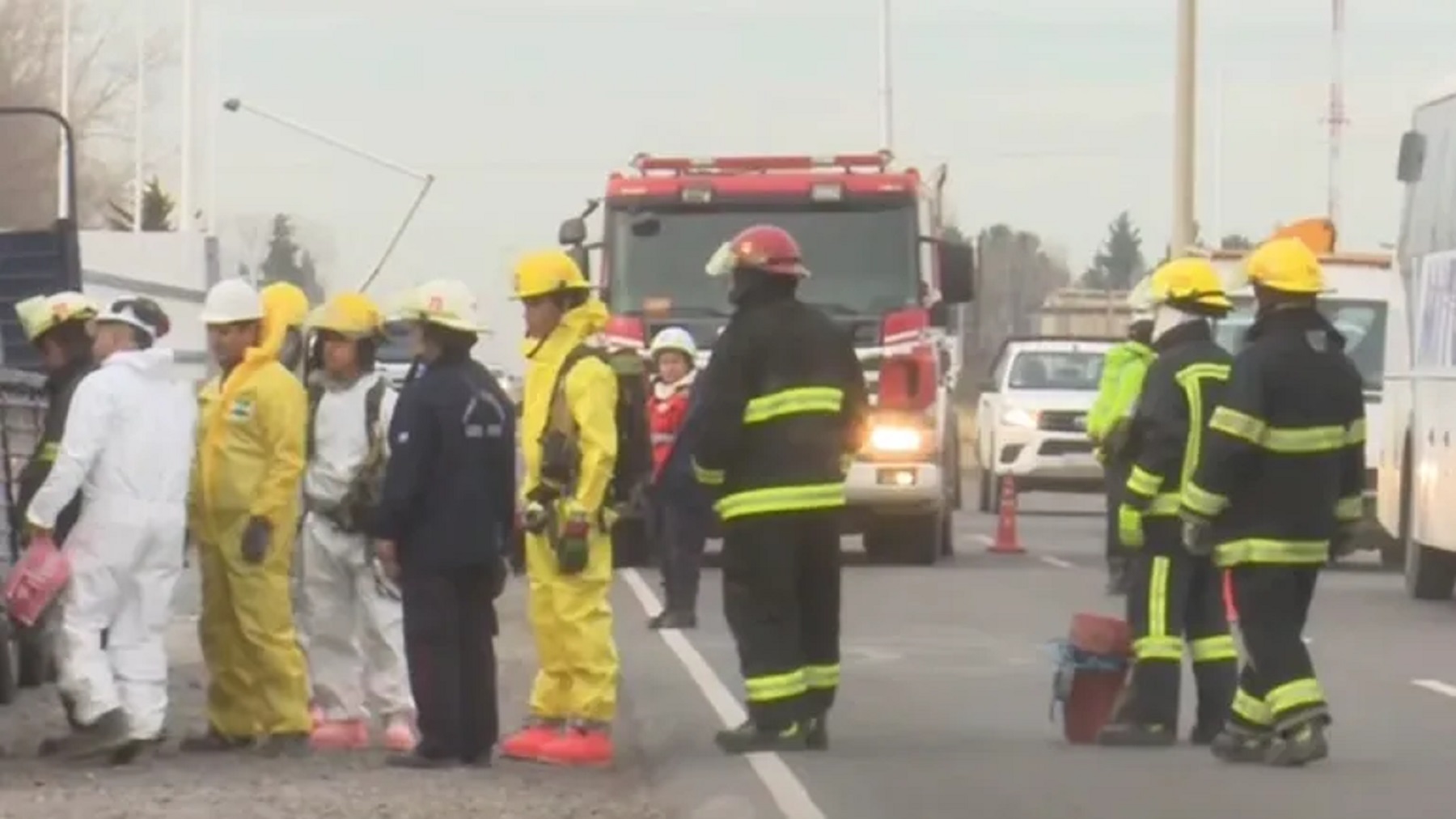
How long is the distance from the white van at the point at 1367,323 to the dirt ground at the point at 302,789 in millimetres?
15277

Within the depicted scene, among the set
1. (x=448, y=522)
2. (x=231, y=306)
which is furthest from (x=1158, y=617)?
(x=231, y=306)

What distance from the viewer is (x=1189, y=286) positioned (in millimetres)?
14508

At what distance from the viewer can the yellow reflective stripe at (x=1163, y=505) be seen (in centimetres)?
1430

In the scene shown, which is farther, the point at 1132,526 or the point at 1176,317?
the point at 1176,317

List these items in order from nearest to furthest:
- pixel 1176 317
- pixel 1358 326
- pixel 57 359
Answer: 1. pixel 57 359
2. pixel 1176 317
3. pixel 1358 326

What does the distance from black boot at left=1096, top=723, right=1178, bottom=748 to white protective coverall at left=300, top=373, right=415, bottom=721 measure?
9.33ft

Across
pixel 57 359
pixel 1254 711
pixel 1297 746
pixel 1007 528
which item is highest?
pixel 57 359

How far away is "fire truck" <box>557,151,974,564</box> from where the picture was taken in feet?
90.1

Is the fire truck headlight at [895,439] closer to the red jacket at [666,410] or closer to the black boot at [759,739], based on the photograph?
the red jacket at [666,410]

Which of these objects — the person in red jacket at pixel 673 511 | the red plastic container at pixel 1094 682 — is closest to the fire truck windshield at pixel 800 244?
the person in red jacket at pixel 673 511

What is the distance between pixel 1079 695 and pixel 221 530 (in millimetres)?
3531

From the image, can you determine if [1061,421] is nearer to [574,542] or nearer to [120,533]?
[574,542]

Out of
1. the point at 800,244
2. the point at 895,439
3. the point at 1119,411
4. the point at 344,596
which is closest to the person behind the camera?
the point at 344,596

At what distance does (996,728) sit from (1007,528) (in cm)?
1647
